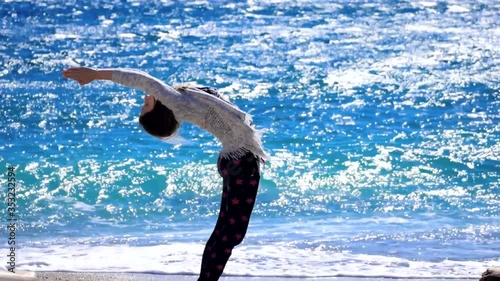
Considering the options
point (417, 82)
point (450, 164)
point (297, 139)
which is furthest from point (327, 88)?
point (450, 164)

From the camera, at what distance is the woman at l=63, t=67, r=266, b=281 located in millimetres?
5105

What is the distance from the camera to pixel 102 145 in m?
11.6

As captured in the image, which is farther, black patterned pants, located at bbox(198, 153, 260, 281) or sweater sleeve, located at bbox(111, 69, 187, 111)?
black patterned pants, located at bbox(198, 153, 260, 281)

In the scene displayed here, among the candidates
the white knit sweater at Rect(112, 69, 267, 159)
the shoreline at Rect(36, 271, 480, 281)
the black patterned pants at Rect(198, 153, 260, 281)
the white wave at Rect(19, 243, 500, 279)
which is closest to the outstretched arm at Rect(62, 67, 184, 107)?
the white knit sweater at Rect(112, 69, 267, 159)

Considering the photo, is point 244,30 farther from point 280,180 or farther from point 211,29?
point 280,180

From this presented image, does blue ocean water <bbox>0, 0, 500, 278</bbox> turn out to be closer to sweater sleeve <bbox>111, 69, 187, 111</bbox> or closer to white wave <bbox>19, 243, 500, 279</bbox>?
white wave <bbox>19, 243, 500, 279</bbox>

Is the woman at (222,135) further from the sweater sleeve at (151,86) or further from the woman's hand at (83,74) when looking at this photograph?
the woman's hand at (83,74)

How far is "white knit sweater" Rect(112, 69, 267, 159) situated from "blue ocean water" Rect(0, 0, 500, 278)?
167 centimetres

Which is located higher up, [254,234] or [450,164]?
[450,164]

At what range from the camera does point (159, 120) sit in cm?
520

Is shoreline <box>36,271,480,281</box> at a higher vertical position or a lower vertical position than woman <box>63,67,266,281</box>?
lower

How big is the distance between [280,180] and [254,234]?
2.22 m

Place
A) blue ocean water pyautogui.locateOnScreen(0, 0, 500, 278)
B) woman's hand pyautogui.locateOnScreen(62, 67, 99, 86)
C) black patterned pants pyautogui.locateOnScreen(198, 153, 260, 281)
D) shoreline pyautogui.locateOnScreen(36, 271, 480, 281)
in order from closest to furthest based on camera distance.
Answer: woman's hand pyautogui.locateOnScreen(62, 67, 99, 86), black patterned pants pyautogui.locateOnScreen(198, 153, 260, 281), shoreline pyautogui.locateOnScreen(36, 271, 480, 281), blue ocean water pyautogui.locateOnScreen(0, 0, 500, 278)

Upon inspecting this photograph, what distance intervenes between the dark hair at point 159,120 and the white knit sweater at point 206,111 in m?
0.07
